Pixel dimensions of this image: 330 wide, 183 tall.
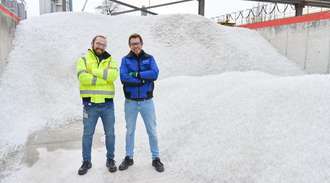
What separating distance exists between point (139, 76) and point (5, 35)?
620 cm

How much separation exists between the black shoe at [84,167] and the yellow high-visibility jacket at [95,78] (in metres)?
0.89

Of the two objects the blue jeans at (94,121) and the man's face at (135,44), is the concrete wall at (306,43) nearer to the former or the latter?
the man's face at (135,44)

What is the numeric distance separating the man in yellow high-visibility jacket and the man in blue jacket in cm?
17

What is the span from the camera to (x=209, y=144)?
4.07 m

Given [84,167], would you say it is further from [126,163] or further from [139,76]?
[139,76]

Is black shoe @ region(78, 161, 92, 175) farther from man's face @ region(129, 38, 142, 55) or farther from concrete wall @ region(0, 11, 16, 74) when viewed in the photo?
concrete wall @ region(0, 11, 16, 74)

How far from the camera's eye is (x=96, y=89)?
11.4 ft

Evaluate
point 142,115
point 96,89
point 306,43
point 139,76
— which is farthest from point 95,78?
point 306,43

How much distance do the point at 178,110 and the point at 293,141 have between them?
2549 mm

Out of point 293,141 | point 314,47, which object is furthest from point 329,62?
point 293,141

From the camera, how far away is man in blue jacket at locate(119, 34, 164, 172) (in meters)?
3.55

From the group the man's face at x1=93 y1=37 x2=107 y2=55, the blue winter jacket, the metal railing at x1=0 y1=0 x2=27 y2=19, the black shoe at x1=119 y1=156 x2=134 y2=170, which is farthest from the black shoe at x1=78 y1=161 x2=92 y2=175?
the metal railing at x1=0 y1=0 x2=27 y2=19

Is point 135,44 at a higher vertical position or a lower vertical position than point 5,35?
lower

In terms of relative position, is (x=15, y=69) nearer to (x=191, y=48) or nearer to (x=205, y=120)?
(x=205, y=120)
